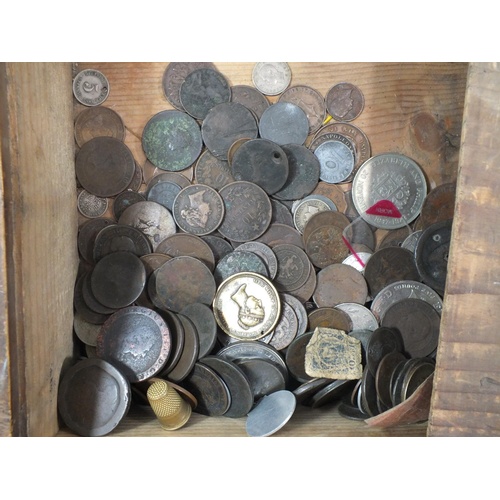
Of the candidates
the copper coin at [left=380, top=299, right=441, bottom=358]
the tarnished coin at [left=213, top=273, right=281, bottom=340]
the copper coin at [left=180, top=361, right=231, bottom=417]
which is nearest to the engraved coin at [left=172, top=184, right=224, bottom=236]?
the tarnished coin at [left=213, top=273, right=281, bottom=340]

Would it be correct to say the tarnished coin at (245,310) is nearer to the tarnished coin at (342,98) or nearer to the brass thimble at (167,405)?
the brass thimble at (167,405)

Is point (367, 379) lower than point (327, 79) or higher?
lower

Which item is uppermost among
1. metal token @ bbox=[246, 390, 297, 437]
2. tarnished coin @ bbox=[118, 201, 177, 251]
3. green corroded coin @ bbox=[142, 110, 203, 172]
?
green corroded coin @ bbox=[142, 110, 203, 172]

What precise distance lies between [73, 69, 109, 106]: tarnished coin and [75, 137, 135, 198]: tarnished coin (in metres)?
0.16

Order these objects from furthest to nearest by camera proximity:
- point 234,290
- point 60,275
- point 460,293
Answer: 1. point 234,290
2. point 60,275
3. point 460,293

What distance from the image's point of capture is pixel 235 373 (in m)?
2.14

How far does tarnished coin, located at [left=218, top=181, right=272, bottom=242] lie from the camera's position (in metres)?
2.36

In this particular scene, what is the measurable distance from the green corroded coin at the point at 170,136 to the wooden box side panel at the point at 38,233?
1.04 ft

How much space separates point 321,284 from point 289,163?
1.72 ft

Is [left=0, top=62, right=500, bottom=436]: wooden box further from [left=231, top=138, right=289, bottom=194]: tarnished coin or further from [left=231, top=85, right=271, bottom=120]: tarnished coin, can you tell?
[left=231, top=138, right=289, bottom=194]: tarnished coin

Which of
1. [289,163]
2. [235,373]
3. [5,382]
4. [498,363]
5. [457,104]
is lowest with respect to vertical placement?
[235,373]

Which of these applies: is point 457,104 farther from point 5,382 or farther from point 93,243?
point 5,382

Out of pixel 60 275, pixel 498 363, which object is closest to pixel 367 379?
pixel 498 363

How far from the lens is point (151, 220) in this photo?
2387mm
